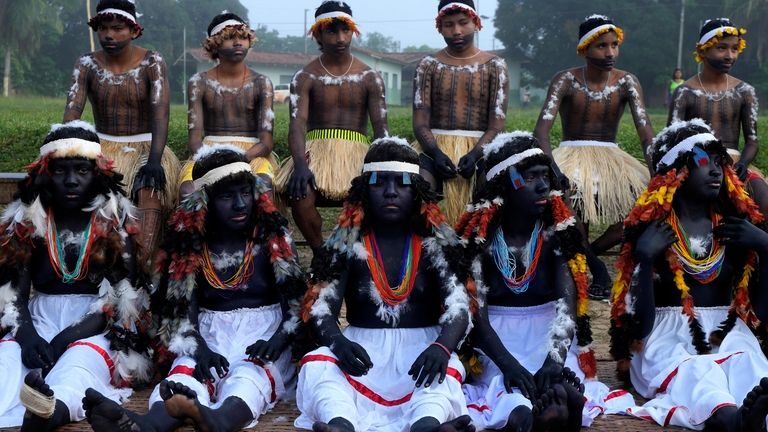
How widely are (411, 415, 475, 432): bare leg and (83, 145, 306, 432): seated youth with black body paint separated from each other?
A: 816 mm

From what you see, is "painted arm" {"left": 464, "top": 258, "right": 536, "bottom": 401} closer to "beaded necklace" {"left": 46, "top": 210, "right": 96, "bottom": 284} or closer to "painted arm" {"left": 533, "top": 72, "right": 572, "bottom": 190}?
"beaded necklace" {"left": 46, "top": 210, "right": 96, "bottom": 284}

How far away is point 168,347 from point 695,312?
2.40m

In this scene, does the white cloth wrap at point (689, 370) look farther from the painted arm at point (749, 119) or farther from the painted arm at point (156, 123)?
the painted arm at point (156, 123)

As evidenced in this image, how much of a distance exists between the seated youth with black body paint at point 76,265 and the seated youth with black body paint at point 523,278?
1.60 m

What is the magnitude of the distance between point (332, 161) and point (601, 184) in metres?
1.81

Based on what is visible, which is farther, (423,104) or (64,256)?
(423,104)

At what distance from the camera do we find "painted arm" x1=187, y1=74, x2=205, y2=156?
5.98 metres

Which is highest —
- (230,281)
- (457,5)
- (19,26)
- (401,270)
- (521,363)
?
(19,26)

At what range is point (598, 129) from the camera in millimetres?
6320

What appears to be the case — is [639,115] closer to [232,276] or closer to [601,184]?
[601,184]

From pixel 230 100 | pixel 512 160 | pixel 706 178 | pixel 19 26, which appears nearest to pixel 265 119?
pixel 230 100

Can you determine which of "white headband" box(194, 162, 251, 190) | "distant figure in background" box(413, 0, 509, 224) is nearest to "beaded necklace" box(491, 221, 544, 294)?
"white headband" box(194, 162, 251, 190)

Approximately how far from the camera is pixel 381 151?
407 centimetres

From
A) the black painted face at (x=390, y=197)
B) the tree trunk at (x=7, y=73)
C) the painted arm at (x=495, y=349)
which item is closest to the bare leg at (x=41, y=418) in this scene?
the black painted face at (x=390, y=197)
